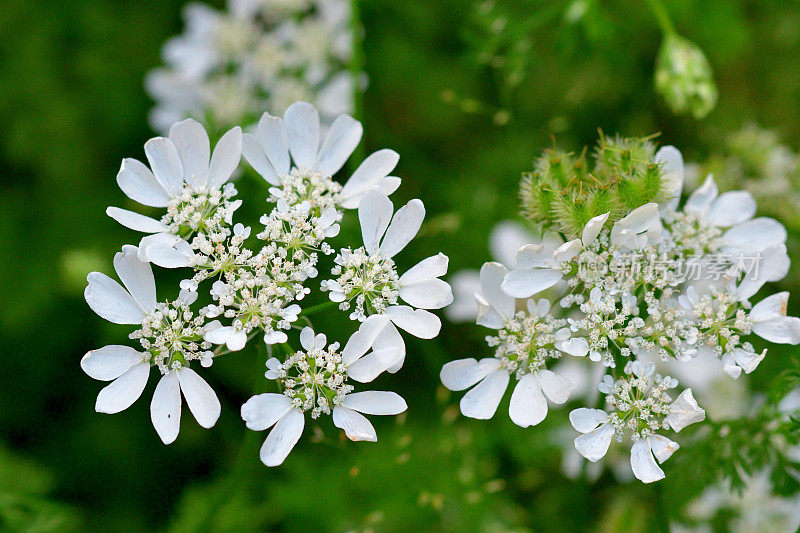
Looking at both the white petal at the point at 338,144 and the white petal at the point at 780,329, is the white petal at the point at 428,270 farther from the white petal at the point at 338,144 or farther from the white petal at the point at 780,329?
the white petal at the point at 780,329

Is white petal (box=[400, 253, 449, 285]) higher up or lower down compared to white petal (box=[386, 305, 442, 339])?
higher up

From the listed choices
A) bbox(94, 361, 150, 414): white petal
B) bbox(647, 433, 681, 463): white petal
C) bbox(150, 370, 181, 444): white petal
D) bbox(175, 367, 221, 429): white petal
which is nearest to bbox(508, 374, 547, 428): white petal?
bbox(647, 433, 681, 463): white petal

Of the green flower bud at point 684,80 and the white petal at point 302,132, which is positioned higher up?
the green flower bud at point 684,80

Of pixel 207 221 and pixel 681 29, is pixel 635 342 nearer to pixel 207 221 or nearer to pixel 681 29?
pixel 207 221

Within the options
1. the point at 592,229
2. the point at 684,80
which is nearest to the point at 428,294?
the point at 592,229

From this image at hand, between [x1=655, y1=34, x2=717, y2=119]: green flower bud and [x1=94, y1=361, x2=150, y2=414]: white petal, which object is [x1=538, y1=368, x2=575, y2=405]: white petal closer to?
[x1=94, y1=361, x2=150, y2=414]: white petal

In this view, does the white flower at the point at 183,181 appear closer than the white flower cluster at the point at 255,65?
Yes

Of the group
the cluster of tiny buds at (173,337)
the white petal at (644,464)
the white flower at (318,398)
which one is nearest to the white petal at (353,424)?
the white flower at (318,398)
